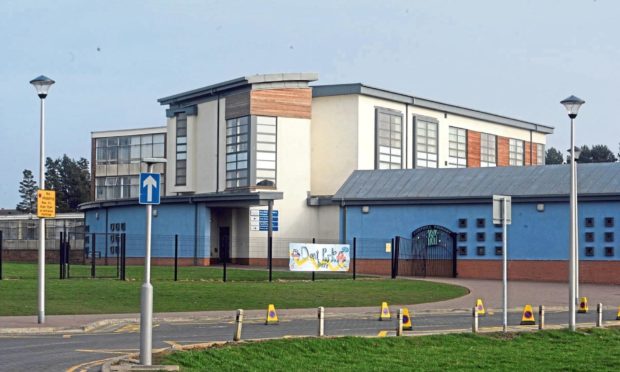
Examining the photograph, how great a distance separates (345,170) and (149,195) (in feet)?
146

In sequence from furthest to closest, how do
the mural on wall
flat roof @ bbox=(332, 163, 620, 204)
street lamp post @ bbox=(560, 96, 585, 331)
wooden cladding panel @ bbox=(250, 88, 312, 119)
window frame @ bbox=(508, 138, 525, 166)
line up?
window frame @ bbox=(508, 138, 525, 166) < wooden cladding panel @ bbox=(250, 88, 312, 119) < flat roof @ bbox=(332, 163, 620, 204) < the mural on wall < street lamp post @ bbox=(560, 96, 585, 331)

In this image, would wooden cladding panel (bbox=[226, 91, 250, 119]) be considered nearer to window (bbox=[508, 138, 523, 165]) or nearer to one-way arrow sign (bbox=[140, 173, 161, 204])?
window (bbox=[508, 138, 523, 165])

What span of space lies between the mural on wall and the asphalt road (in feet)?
43.3

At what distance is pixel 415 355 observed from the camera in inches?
731

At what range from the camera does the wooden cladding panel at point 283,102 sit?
59531mm

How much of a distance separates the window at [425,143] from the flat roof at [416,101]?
1117mm

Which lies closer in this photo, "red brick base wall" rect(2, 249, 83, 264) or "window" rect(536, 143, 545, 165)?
"red brick base wall" rect(2, 249, 83, 264)

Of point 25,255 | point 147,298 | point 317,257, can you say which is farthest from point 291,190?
point 147,298

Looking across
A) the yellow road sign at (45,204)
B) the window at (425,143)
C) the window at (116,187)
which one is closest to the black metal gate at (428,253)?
the window at (425,143)

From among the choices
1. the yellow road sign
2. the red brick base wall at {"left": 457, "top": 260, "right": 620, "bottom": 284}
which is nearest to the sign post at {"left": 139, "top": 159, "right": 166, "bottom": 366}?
the yellow road sign

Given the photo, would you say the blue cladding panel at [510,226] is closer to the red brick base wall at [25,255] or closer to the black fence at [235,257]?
the black fence at [235,257]

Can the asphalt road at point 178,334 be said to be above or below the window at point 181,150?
below

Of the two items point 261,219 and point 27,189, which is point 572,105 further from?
point 27,189

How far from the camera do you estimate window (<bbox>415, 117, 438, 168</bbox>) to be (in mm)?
66188
